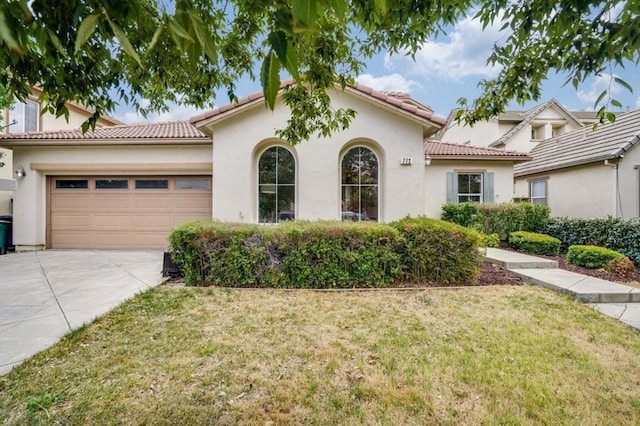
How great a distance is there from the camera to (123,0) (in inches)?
57.4

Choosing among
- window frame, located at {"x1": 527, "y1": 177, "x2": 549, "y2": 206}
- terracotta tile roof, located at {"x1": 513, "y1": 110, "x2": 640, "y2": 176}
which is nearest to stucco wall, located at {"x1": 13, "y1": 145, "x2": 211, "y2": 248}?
terracotta tile roof, located at {"x1": 513, "y1": 110, "x2": 640, "y2": 176}

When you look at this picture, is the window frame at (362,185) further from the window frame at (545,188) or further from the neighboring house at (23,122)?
the neighboring house at (23,122)

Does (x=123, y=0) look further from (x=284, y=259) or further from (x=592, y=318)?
(x=592, y=318)

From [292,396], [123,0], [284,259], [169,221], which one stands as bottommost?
[292,396]

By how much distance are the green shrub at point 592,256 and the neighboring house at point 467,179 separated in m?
4.20

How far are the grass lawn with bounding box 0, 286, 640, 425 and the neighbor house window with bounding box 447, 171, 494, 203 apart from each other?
7.55 meters

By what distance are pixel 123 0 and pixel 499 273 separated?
8362 millimetres

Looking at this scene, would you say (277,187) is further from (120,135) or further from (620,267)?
(620,267)

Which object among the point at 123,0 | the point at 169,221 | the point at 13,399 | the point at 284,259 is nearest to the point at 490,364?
the point at 284,259

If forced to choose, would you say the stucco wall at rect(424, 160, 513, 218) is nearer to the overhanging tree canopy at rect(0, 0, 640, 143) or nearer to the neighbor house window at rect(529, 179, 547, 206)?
the neighbor house window at rect(529, 179, 547, 206)

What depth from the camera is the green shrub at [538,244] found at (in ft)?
29.6

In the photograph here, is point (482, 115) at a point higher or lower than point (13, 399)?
higher

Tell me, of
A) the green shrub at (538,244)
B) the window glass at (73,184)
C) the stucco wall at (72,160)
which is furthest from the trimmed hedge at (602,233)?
the window glass at (73,184)

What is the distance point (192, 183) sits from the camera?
10.6m
